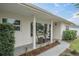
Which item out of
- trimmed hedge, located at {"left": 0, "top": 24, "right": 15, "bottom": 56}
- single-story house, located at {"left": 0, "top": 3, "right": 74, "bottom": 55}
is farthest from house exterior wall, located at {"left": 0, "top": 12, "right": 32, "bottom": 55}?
trimmed hedge, located at {"left": 0, "top": 24, "right": 15, "bottom": 56}

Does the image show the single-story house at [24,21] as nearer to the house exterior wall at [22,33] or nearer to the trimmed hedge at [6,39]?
the house exterior wall at [22,33]

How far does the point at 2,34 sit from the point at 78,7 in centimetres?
457

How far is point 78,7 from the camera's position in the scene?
10.2 m

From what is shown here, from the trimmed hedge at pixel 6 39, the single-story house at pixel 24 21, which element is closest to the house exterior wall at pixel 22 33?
the single-story house at pixel 24 21

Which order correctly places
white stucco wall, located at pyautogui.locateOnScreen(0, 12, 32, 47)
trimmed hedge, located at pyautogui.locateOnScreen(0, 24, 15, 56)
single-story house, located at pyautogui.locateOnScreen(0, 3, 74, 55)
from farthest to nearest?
white stucco wall, located at pyautogui.locateOnScreen(0, 12, 32, 47), single-story house, located at pyautogui.locateOnScreen(0, 3, 74, 55), trimmed hedge, located at pyautogui.locateOnScreen(0, 24, 15, 56)

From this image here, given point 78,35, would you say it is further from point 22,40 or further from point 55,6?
point 22,40

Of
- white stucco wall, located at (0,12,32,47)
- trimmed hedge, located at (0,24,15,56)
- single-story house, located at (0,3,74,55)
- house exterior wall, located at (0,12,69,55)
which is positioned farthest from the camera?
white stucco wall, located at (0,12,32,47)

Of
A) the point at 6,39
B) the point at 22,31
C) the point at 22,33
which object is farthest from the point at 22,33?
the point at 6,39

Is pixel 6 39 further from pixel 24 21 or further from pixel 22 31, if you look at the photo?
pixel 24 21

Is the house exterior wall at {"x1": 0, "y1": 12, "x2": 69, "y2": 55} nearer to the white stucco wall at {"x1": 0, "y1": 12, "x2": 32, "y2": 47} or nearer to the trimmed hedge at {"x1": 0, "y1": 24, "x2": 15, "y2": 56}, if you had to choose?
the white stucco wall at {"x1": 0, "y1": 12, "x2": 32, "y2": 47}

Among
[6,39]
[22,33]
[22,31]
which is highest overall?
[22,31]

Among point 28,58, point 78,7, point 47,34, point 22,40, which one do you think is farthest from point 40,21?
point 28,58

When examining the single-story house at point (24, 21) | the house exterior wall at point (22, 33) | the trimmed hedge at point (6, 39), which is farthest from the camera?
the house exterior wall at point (22, 33)

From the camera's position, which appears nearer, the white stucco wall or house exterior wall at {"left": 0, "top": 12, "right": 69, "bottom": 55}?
house exterior wall at {"left": 0, "top": 12, "right": 69, "bottom": 55}
